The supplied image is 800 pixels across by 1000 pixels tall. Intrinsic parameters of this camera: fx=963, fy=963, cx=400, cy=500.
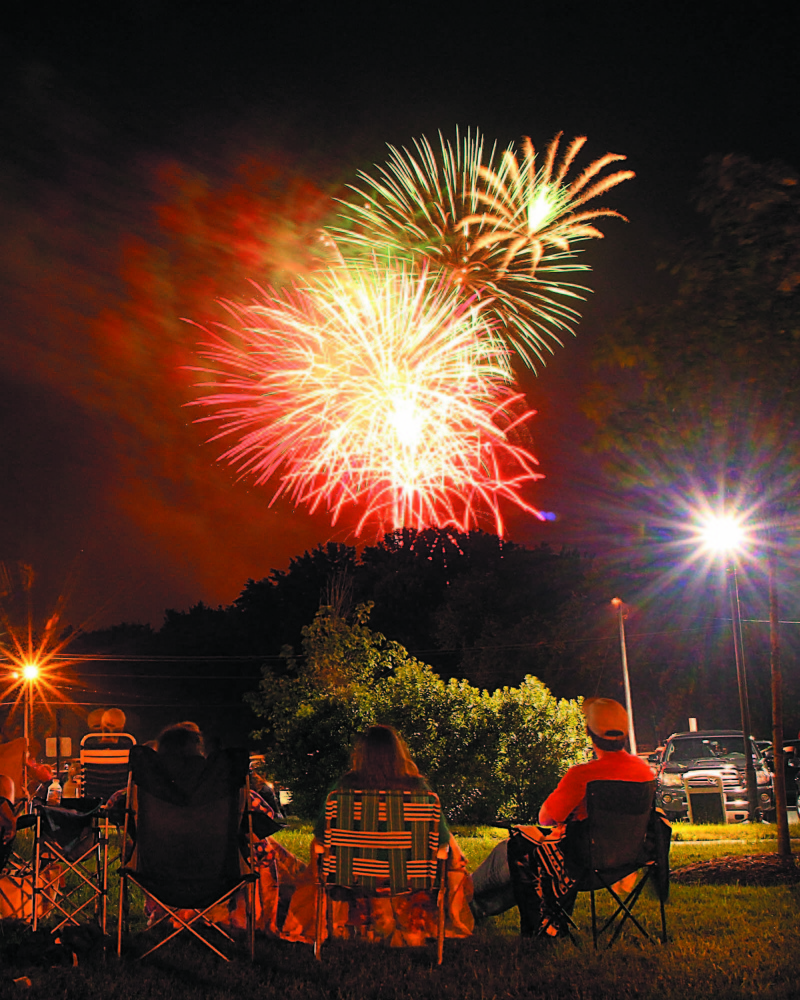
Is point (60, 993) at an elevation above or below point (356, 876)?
below

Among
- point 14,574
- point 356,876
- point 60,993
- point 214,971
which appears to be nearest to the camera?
point 60,993

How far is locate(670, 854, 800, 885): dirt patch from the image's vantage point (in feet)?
25.4

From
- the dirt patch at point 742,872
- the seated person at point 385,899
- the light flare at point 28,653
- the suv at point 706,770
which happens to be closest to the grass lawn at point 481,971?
the seated person at point 385,899

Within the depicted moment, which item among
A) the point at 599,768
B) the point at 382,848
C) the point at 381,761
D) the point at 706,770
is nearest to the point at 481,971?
the point at 382,848

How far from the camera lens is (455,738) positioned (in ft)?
57.7

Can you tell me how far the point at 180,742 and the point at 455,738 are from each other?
1235 cm

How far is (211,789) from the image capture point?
5.53 m

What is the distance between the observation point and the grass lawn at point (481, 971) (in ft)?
15.0

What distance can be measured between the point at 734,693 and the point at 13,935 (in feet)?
126

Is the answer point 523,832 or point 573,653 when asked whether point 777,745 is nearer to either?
point 523,832

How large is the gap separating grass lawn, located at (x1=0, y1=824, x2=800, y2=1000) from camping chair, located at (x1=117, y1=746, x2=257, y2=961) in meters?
0.35

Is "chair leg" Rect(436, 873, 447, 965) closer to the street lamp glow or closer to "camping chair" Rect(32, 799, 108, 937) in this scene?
"camping chair" Rect(32, 799, 108, 937)

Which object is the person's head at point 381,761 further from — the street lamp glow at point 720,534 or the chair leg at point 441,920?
the street lamp glow at point 720,534

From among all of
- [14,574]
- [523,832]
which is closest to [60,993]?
[523,832]
